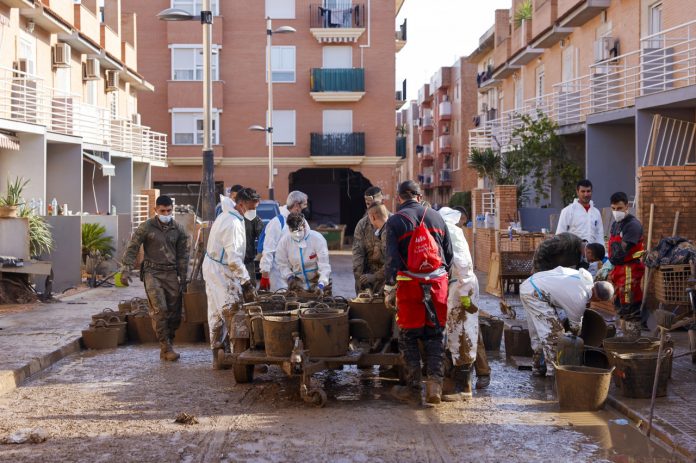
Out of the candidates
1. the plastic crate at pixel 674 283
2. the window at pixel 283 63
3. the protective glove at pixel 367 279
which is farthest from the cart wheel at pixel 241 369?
the window at pixel 283 63

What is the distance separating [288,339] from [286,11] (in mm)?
39865

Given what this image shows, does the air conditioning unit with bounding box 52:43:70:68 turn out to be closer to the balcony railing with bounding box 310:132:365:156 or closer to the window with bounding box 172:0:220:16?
the window with bounding box 172:0:220:16

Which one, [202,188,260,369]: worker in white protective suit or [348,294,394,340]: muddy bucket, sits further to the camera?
[202,188,260,369]: worker in white protective suit

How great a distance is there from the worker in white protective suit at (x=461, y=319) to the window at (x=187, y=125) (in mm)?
37600

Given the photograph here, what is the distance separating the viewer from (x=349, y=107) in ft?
153

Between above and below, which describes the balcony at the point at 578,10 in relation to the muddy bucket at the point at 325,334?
above

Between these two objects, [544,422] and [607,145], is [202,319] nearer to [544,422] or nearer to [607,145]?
[544,422]

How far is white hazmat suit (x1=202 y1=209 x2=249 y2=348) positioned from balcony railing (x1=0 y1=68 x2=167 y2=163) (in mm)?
12891

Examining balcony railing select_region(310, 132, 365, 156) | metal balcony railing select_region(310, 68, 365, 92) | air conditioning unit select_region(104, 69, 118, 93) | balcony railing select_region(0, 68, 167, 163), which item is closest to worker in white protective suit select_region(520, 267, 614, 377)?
balcony railing select_region(0, 68, 167, 163)

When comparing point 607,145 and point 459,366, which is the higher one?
point 607,145

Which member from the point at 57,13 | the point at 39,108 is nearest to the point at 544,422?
the point at 39,108

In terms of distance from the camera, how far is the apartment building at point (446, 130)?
67.1m

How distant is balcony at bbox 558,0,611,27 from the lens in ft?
87.0

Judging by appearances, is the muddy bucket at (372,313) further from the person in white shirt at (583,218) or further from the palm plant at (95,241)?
the palm plant at (95,241)
